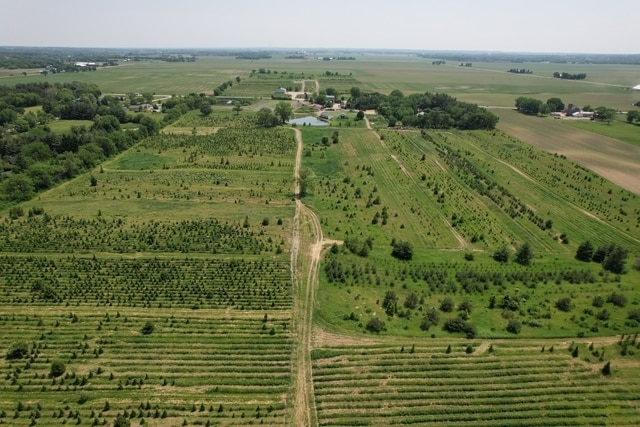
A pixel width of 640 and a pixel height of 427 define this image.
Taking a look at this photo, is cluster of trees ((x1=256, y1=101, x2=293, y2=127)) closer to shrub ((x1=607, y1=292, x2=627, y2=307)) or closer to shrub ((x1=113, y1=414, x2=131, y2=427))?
shrub ((x1=607, y1=292, x2=627, y2=307))

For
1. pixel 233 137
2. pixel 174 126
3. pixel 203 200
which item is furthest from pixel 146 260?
pixel 174 126

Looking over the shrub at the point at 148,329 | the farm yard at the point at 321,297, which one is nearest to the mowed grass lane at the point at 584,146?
the farm yard at the point at 321,297

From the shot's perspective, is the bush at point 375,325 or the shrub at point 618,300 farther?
the shrub at point 618,300

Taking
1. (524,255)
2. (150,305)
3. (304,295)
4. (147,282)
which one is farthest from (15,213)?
(524,255)

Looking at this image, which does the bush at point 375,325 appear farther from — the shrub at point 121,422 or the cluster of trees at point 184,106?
the cluster of trees at point 184,106

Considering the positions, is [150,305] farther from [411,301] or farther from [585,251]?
[585,251]

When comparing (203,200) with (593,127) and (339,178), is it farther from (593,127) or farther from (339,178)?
(593,127)
